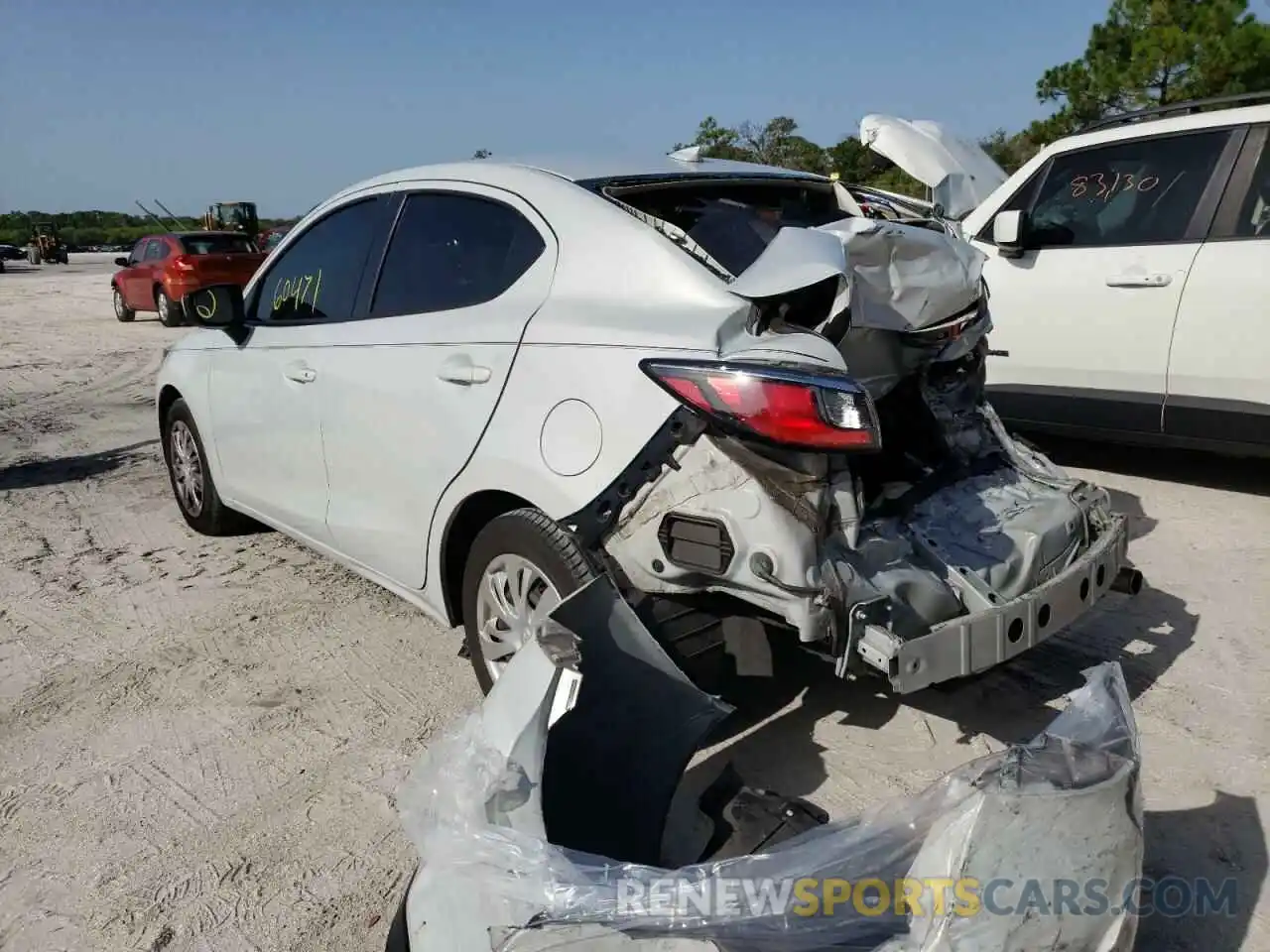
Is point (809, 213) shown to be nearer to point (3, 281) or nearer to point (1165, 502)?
point (1165, 502)

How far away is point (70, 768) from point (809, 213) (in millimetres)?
3072

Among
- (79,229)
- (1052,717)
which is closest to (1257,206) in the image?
(1052,717)

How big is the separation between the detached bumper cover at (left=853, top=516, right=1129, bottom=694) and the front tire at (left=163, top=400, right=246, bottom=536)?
373 cm

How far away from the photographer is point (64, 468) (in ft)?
23.7

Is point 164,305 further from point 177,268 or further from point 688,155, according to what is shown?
point 688,155

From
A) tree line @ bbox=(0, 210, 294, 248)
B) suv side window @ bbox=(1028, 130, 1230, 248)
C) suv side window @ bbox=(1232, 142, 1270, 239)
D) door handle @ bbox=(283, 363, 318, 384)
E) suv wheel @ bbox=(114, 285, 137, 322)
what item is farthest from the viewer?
tree line @ bbox=(0, 210, 294, 248)

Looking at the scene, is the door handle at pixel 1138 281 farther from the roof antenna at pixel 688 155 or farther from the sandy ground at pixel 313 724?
the roof antenna at pixel 688 155

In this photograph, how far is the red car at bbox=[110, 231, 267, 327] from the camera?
56.2 feet

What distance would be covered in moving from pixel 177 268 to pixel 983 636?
17.3 meters

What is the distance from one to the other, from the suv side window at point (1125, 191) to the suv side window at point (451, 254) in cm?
370

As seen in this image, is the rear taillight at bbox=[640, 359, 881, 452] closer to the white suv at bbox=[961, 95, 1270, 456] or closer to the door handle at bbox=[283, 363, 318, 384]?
the door handle at bbox=[283, 363, 318, 384]

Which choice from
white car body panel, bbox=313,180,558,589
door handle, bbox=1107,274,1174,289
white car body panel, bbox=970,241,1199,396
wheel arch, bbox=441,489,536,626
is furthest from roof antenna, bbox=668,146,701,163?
door handle, bbox=1107,274,1174,289

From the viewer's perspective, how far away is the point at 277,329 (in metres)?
4.23

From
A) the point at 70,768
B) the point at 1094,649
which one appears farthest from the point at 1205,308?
the point at 70,768
